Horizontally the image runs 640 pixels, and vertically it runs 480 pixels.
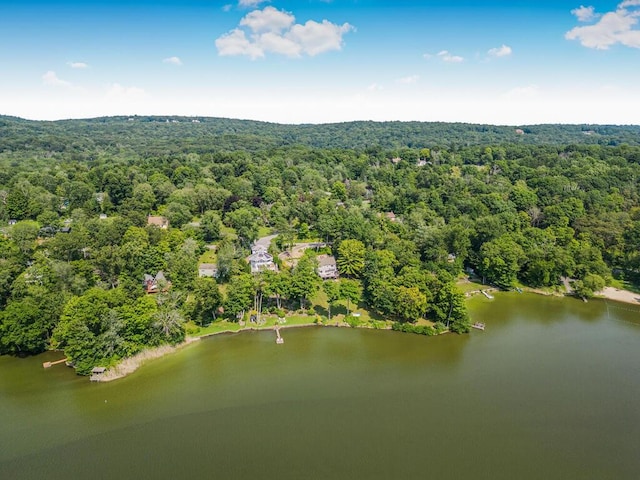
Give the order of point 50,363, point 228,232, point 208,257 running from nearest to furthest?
point 50,363
point 208,257
point 228,232

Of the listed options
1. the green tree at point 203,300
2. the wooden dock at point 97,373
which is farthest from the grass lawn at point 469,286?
the wooden dock at point 97,373

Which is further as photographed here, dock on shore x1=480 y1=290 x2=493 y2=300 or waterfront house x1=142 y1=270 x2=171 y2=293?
dock on shore x1=480 y1=290 x2=493 y2=300

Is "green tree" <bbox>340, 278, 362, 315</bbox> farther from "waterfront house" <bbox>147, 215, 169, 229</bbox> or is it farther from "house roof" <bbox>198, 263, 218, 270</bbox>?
"waterfront house" <bbox>147, 215, 169, 229</bbox>

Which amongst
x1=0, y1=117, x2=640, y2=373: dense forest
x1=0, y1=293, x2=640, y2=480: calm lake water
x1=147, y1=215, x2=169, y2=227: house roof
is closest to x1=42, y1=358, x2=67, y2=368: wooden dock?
x1=0, y1=293, x2=640, y2=480: calm lake water

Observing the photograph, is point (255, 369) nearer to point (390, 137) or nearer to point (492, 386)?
point (492, 386)

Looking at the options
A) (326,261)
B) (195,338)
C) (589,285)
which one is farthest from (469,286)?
(195,338)

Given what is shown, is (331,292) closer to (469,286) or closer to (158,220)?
(469,286)
